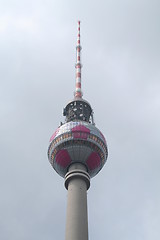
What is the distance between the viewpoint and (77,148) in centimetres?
5759

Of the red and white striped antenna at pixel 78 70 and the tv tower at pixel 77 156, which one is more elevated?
the red and white striped antenna at pixel 78 70

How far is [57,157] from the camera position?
193 feet

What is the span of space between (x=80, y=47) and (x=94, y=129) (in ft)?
88.4

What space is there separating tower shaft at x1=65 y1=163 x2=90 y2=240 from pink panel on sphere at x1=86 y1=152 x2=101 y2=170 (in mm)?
1448

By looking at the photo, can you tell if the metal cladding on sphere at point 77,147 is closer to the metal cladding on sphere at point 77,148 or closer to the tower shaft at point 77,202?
the metal cladding on sphere at point 77,148

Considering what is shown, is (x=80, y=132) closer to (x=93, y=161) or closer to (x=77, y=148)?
(x=77, y=148)

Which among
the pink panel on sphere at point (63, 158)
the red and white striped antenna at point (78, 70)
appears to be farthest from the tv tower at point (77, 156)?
the red and white striped antenna at point (78, 70)

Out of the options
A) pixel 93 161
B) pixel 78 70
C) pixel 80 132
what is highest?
pixel 78 70

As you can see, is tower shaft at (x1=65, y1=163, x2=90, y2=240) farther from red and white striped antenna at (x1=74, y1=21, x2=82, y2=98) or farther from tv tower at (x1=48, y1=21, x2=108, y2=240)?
red and white striped antenna at (x1=74, y1=21, x2=82, y2=98)

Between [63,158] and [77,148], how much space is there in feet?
10.7

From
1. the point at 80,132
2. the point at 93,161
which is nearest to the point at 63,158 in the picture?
the point at 93,161

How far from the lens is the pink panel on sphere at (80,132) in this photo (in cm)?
5788

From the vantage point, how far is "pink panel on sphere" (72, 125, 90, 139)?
57.9 meters

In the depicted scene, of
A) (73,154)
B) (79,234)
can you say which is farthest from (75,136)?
(79,234)
